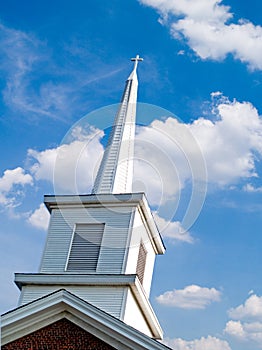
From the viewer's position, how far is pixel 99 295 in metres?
23.8

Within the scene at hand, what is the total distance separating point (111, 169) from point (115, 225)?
3.00 metres

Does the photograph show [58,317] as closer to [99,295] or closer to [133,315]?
[99,295]

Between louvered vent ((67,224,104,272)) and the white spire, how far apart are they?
1.92m

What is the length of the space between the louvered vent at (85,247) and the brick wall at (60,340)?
4814 mm

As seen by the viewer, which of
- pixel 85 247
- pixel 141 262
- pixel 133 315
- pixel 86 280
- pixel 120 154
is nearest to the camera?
pixel 86 280

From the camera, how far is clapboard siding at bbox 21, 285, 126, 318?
23.4 metres

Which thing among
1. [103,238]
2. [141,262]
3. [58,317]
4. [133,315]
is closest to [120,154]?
[103,238]

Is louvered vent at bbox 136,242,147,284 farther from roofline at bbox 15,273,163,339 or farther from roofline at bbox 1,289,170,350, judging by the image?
roofline at bbox 1,289,170,350

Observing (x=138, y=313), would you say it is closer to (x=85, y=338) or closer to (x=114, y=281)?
(x=114, y=281)

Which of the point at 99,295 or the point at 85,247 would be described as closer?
the point at 99,295

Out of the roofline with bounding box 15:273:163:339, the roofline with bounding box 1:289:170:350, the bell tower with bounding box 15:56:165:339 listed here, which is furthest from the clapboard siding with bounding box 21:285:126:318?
the roofline with bounding box 1:289:170:350

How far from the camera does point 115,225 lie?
84.7ft

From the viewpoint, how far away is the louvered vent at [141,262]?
26000 millimetres

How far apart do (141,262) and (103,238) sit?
2285mm
